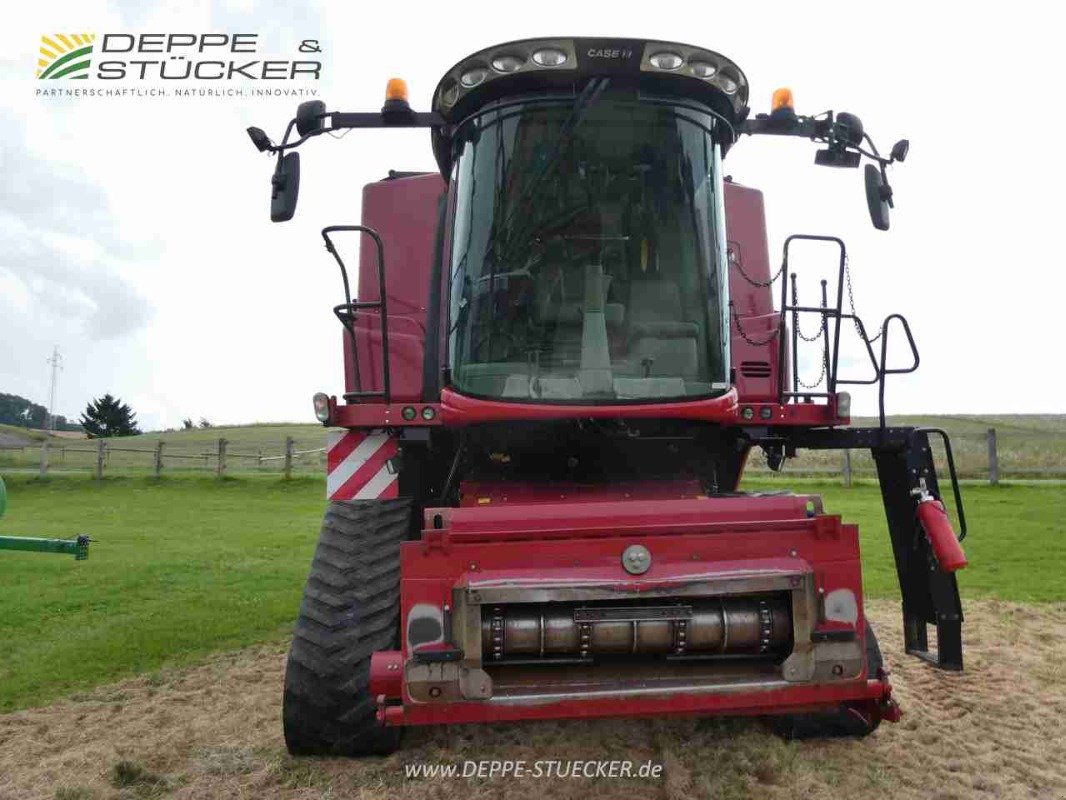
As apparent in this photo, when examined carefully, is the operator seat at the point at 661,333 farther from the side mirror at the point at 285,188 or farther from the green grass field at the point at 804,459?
the green grass field at the point at 804,459

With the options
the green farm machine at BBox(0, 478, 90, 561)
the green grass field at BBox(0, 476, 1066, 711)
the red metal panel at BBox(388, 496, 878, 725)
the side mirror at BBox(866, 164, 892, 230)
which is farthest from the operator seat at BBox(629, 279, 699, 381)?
the green farm machine at BBox(0, 478, 90, 561)

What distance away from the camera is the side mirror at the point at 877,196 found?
407cm

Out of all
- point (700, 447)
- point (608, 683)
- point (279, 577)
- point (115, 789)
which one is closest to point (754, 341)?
point (700, 447)

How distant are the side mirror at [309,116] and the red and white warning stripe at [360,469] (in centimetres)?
158

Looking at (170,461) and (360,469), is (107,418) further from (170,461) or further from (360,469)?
(360,469)

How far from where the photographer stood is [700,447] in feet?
13.3

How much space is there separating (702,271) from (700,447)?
0.95m

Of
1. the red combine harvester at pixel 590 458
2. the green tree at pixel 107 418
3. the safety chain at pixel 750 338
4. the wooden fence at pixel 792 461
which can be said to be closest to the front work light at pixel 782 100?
the red combine harvester at pixel 590 458

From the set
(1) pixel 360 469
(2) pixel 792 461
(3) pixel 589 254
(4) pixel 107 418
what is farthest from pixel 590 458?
(4) pixel 107 418

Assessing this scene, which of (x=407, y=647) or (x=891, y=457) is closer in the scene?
(x=407, y=647)

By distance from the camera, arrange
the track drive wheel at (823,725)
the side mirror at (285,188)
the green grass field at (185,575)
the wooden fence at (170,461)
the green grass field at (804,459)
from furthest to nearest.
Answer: the wooden fence at (170,461) → the green grass field at (804,459) → the green grass field at (185,575) → the side mirror at (285,188) → the track drive wheel at (823,725)

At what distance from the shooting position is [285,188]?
3934mm

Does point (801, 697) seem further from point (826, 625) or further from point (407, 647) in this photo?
point (407, 647)

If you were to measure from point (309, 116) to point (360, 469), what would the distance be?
183cm
